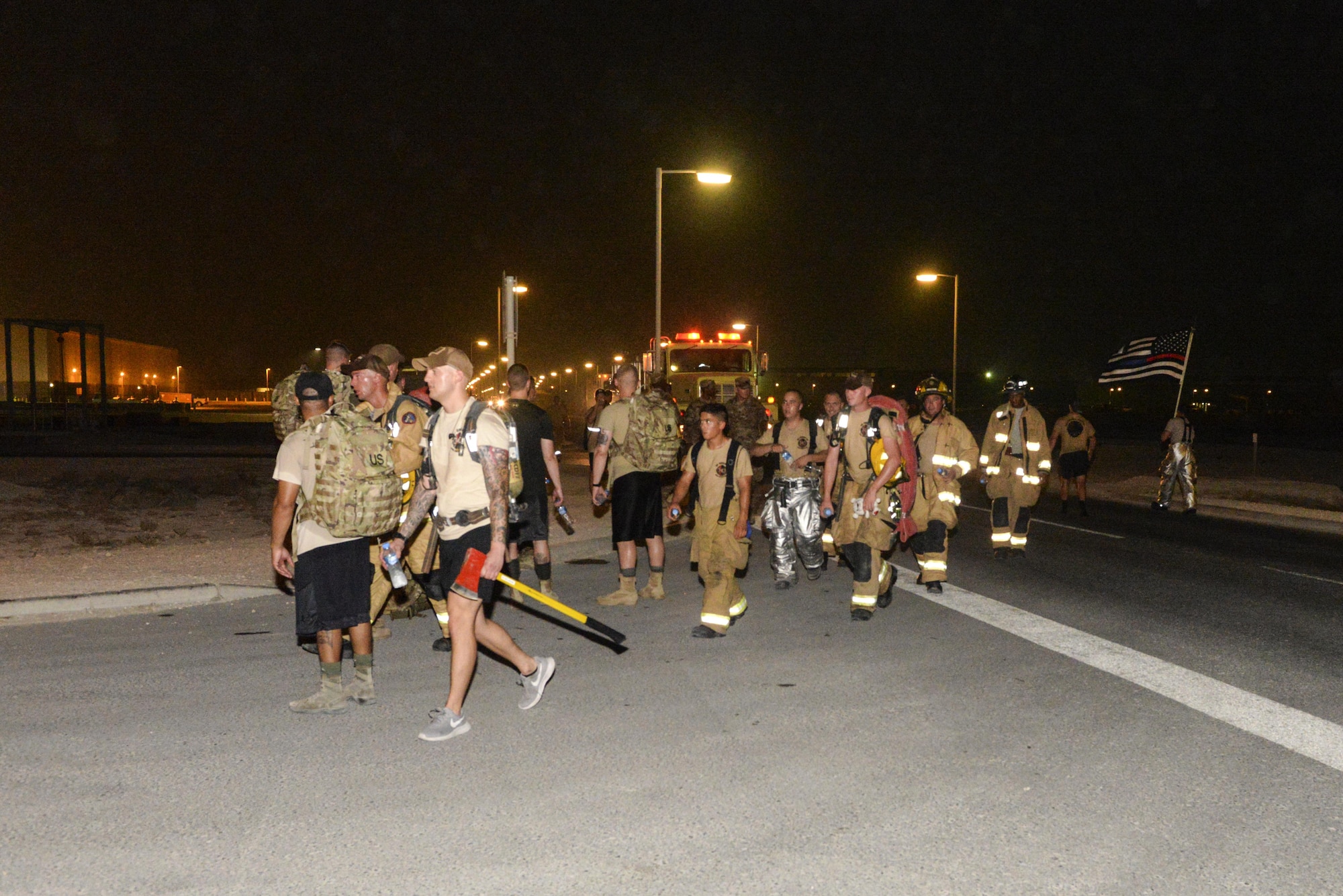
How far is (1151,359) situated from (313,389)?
1849 centimetres

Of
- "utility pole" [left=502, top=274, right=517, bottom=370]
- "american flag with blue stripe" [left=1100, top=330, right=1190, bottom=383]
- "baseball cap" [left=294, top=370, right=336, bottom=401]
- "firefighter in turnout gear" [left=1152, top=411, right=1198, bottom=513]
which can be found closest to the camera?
"baseball cap" [left=294, top=370, right=336, bottom=401]

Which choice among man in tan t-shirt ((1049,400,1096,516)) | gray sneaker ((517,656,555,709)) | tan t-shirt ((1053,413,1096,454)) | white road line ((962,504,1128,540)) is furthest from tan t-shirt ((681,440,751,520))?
tan t-shirt ((1053,413,1096,454))

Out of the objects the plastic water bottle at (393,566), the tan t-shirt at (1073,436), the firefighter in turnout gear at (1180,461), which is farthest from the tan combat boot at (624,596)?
the firefighter in turnout gear at (1180,461)

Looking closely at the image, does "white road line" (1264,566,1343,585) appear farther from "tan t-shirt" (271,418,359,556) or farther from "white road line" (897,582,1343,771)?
"tan t-shirt" (271,418,359,556)

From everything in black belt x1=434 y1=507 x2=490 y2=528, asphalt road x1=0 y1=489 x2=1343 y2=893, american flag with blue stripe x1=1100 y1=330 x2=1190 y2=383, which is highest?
american flag with blue stripe x1=1100 y1=330 x2=1190 y2=383

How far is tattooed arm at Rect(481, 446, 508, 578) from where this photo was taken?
4.83m

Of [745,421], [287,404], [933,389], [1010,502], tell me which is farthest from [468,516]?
[745,421]

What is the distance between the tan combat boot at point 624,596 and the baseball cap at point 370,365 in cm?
257

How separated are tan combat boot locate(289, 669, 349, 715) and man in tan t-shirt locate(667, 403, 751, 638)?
2.57 meters

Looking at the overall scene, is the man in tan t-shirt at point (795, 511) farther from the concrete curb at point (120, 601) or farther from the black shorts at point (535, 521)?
the concrete curb at point (120, 601)

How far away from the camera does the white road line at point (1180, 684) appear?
4.90 metres

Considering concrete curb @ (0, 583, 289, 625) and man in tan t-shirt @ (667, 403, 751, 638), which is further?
concrete curb @ (0, 583, 289, 625)

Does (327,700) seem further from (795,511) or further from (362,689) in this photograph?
(795,511)

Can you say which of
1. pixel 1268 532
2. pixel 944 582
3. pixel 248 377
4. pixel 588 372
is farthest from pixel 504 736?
pixel 248 377
